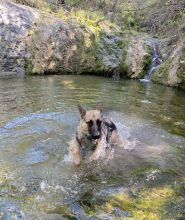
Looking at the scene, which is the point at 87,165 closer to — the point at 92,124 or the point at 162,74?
the point at 92,124

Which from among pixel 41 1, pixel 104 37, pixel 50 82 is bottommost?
pixel 50 82

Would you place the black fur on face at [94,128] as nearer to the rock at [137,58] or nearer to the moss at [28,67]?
the moss at [28,67]

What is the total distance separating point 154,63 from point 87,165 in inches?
410

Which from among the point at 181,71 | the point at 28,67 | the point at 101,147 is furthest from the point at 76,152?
the point at 28,67

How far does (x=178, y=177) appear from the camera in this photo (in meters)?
5.94

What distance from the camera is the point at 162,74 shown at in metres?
14.5

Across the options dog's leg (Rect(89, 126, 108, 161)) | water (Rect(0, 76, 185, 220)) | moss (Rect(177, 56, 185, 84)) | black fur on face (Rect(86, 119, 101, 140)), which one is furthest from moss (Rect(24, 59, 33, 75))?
black fur on face (Rect(86, 119, 101, 140))

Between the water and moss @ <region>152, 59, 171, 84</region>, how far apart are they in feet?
7.79

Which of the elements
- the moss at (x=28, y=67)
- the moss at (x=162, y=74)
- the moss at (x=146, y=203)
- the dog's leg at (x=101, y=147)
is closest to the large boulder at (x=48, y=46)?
the moss at (x=28, y=67)

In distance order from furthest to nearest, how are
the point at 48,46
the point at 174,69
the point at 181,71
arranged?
the point at 48,46
the point at 174,69
the point at 181,71

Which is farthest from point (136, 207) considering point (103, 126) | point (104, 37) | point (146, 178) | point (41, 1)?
point (41, 1)

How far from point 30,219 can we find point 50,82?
9286mm

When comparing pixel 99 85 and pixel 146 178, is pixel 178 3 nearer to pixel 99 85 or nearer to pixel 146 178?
pixel 99 85

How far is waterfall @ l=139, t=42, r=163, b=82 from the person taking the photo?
15.4 meters
